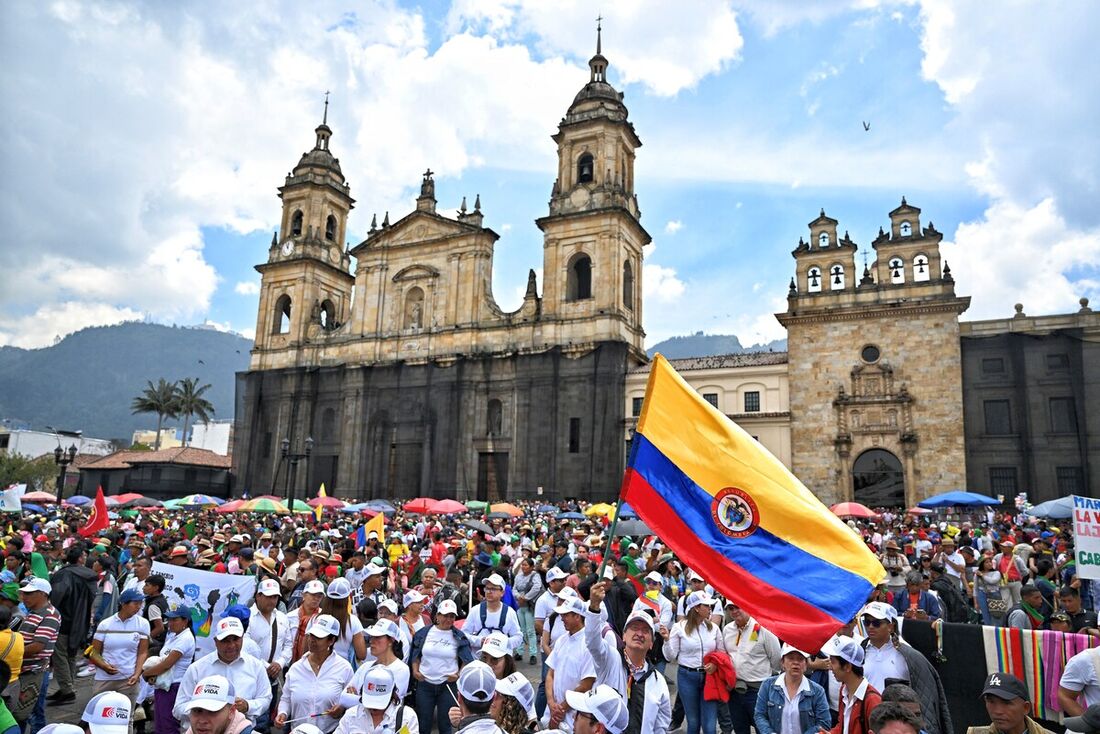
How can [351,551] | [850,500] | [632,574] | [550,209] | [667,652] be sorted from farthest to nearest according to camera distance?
[550,209] < [850,500] < [351,551] < [632,574] < [667,652]

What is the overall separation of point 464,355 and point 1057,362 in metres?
29.6

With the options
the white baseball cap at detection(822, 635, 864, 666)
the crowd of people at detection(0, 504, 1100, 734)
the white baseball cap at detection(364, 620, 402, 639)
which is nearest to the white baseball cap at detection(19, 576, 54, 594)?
the crowd of people at detection(0, 504, 1100, 734)

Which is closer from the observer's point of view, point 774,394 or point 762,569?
point 762,569

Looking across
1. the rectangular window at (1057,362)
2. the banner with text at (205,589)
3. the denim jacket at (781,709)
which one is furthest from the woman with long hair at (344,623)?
the rectangular window at (1057,362)

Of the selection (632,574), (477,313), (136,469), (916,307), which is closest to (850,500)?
(916,307)

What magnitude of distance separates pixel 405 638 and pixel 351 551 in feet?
19.6

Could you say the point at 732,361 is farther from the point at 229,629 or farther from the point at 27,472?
the point at 27,472

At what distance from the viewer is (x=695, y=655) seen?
7168mm

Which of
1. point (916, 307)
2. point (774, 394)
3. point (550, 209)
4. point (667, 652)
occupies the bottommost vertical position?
point (667, 652)

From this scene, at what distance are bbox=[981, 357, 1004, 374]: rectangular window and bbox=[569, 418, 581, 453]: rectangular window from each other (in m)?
19.5

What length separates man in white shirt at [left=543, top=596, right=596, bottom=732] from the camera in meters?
5.93

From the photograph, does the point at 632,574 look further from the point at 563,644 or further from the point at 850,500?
the point at 850,500

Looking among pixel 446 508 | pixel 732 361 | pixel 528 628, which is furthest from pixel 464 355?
pixel 528 628

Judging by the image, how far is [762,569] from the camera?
5.90 m
